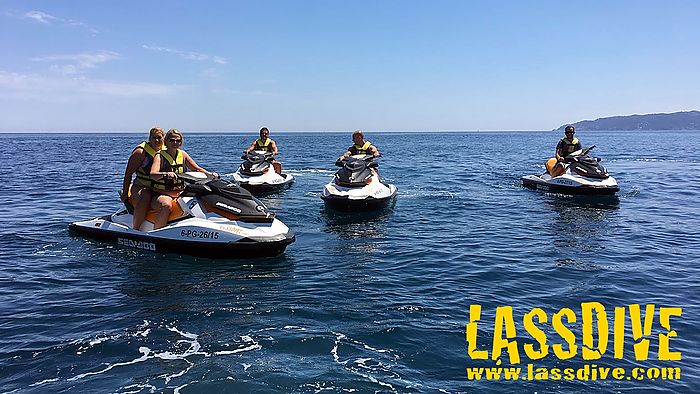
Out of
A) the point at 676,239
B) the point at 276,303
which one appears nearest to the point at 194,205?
the point at 276,303

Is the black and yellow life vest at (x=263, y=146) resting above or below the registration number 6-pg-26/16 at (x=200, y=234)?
above

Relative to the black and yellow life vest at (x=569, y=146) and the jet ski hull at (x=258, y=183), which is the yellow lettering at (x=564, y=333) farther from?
the jet ski hull at (x=258, y=183)

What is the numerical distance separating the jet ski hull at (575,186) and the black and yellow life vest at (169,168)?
1194cm

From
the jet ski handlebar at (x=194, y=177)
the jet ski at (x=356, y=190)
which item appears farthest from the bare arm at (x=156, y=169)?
the jet ski at (x=356, y=190)

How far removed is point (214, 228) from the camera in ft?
28.3

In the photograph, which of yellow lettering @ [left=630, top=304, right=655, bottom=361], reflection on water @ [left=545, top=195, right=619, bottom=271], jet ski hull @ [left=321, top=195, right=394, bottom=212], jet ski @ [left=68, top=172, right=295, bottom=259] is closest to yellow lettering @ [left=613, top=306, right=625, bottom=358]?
yellow lettering @ [left=630, top=304, right=655, bottom=361]

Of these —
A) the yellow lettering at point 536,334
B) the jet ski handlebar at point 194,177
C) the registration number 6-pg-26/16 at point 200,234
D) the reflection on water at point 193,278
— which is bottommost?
the yellow lettering at point 536,334

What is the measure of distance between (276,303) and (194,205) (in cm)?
314

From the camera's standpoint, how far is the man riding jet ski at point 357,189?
13102 mm

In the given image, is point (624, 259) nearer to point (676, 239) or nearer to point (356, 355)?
point (676, 239)

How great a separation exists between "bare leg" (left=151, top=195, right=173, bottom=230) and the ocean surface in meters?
0.65

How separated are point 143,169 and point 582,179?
12.8 meters

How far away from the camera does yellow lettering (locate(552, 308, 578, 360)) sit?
5.35 m

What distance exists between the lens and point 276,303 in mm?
6746
